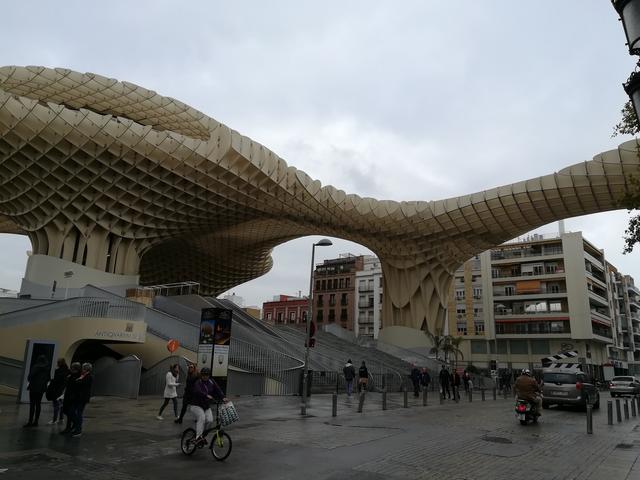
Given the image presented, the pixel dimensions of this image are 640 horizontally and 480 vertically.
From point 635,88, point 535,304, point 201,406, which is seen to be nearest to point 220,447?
point 201,406

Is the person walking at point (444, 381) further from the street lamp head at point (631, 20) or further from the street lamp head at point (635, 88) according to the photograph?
the street lamp head at point (631, 20)

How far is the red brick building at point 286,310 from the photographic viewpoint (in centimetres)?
9025

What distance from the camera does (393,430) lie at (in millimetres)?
12461

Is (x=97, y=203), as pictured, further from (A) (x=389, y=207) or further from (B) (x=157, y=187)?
(A) (x=389, y=207)

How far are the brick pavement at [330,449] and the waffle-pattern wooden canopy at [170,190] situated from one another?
19.0 metres

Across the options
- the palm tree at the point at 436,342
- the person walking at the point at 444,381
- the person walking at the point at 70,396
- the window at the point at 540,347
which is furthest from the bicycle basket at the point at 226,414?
the window at the point at 540,347

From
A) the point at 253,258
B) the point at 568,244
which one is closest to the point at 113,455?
the point at 253,258

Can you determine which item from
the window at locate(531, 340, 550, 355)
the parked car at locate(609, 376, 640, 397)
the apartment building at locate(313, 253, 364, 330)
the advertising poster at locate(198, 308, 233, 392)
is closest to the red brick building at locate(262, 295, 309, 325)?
the apartment building at locate(313, 253, 364, 330)

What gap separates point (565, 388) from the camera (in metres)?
19.3

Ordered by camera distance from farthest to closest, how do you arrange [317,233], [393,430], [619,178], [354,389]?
[317,233], [619,178], [354,389], [393,430]

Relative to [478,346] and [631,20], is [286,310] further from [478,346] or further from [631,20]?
[631,20]

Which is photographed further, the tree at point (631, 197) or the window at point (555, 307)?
the window at point (555, 307)

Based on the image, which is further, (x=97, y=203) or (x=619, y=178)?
(x=97, y=203)

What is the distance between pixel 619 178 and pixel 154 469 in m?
32.0
